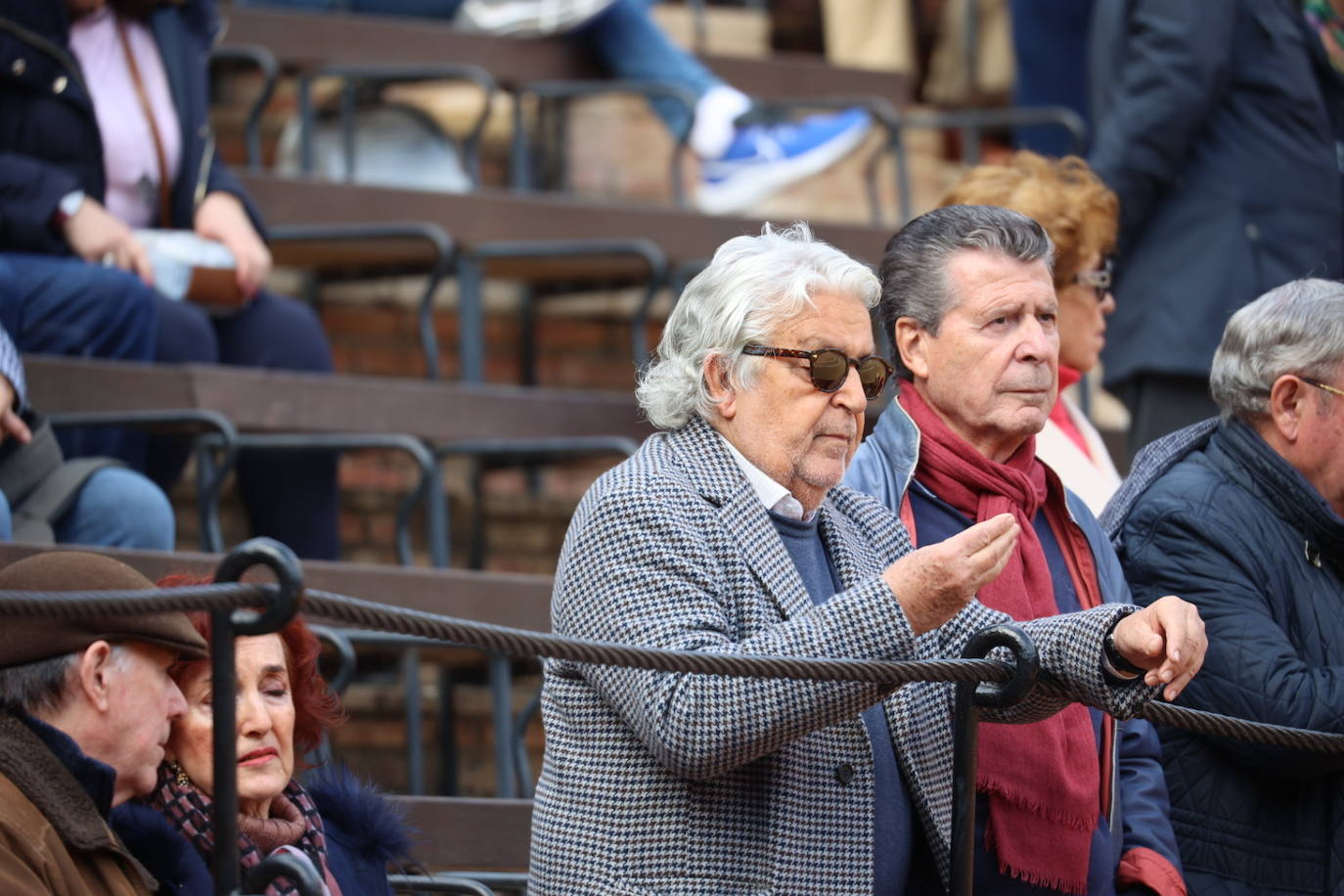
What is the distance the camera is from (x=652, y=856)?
268 centimetres

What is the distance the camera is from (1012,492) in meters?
3.30

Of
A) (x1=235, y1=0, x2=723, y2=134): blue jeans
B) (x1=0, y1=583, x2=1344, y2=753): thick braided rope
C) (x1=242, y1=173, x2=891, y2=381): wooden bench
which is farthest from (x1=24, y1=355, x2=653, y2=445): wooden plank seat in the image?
(x1=0, y1=583, x2=1344, y2=753): thick braided rope

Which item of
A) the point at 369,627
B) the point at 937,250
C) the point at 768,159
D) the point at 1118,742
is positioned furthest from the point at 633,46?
the point at 369,627

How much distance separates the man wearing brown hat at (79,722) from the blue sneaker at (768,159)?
4.64m

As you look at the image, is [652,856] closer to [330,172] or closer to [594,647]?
[594,647]

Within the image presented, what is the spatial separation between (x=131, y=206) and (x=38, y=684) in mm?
2679

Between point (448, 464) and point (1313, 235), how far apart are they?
9.43 ft

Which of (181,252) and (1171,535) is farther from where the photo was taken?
(181,252)

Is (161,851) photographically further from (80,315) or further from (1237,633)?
(80,315)

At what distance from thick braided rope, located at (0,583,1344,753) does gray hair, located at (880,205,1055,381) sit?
85 cm

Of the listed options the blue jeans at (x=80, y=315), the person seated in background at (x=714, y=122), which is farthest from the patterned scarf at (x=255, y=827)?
the person seated in background at (x=714, y=122)

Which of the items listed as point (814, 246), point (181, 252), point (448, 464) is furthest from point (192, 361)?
point (814, 246)

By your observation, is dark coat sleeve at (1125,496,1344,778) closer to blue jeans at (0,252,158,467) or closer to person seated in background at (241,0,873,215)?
blue jeans at (0,252,158,467)

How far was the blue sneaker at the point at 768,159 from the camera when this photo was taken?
728cm
